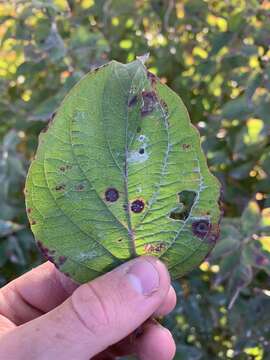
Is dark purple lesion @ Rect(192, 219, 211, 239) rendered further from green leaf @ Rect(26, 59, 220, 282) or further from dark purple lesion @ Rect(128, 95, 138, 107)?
dark purple lesion @ Rect(128, 95, 138, 107)

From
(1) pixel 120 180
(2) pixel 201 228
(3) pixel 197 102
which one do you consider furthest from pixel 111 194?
(3) pixel 197 102

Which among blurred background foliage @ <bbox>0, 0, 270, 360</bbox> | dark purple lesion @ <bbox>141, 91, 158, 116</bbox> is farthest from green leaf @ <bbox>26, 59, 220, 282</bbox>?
blurred background foliage @ <bbox>0, 0, 270, 360</bbox>

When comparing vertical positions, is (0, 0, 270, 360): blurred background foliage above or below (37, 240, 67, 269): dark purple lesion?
below

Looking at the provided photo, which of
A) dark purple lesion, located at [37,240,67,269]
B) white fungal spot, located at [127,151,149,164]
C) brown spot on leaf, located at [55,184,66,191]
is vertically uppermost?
white fungal spot, located at [127,151,149,164]

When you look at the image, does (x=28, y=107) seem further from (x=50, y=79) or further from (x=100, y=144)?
(x=100, y=144)

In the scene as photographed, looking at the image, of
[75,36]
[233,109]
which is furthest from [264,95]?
[75,36]

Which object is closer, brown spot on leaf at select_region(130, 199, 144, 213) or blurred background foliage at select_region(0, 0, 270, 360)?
brown spot on leaf at select_region(130, 199, 144, 213)
